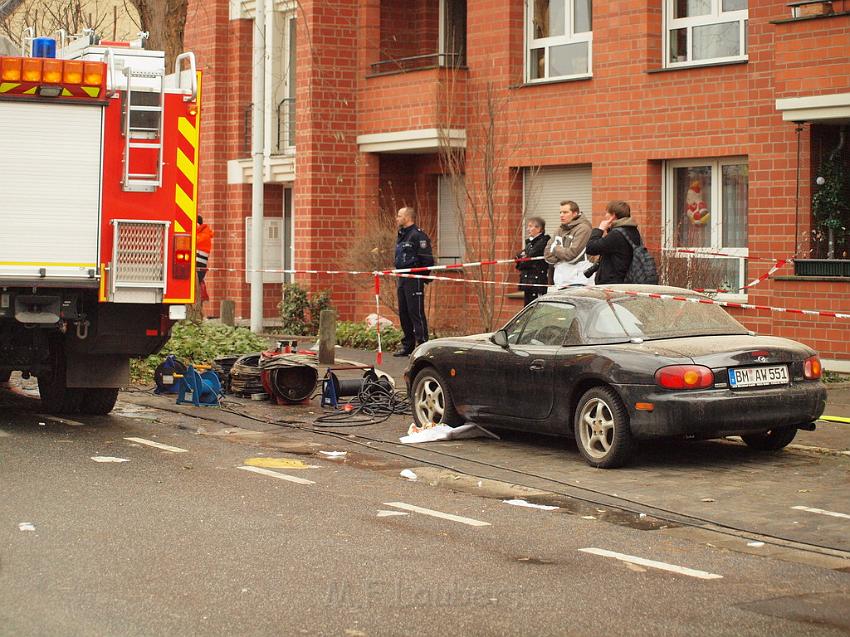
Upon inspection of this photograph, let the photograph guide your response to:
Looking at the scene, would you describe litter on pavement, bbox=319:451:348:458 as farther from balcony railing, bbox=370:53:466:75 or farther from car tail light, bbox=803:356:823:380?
balcony railing, bbox=370:53:466:75

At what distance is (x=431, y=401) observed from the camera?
1255 cm

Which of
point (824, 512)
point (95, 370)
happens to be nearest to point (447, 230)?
point (95, 370)

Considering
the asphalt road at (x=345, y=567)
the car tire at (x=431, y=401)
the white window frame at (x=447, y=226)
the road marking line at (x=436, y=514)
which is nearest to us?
the asphalt road at (x=345, y=567)

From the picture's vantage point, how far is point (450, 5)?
81.1 feet

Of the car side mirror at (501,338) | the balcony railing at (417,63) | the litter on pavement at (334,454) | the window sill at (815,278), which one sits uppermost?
the balcony railing at (417,63)

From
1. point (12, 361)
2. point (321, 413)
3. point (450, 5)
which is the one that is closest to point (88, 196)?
point (12, 361)

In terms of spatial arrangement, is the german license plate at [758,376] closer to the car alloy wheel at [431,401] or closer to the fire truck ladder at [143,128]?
the car alloy wheel at [431,401]

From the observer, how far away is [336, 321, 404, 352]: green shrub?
21.2 metres

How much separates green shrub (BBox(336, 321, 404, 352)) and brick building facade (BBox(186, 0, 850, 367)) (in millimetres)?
1109

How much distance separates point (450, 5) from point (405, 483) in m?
15.8

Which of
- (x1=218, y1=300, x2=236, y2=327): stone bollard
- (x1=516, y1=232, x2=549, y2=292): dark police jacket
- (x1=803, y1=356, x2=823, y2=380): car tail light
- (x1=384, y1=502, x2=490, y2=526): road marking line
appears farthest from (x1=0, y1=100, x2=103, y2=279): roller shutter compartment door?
(x1=218, y1=300, x2=236, y2=327): stone bollard

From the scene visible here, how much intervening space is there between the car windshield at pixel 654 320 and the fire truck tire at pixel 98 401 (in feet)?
15.8

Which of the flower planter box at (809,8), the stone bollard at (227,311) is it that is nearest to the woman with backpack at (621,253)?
the flower planter box at (809,8)

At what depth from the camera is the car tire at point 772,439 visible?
11.2 meters
